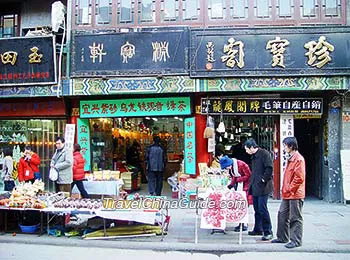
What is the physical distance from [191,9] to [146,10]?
1.28 metres

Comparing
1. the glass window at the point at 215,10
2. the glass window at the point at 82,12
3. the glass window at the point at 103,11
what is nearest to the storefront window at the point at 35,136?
the glass window at the point at 82,12

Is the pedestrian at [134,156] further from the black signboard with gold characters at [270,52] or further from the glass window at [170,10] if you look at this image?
the glass window at [170,10]

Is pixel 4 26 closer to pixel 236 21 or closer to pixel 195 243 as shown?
pixel 236 21

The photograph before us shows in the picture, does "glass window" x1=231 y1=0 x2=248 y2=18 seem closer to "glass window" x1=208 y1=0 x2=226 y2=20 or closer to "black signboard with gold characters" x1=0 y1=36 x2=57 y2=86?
"glass window" x1=208 y1=0 x2=226 y2=20

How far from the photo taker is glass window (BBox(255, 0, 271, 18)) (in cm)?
1168

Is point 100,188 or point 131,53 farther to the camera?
point 131,53

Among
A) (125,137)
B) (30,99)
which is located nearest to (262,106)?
(125,137)

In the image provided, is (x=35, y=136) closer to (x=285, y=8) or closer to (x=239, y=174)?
(x=239, y=174)

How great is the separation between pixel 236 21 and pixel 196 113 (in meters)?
2.82

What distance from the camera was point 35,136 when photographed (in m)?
13.7

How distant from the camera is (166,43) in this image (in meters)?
11.7

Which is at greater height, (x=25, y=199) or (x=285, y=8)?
(x=285, y=8)

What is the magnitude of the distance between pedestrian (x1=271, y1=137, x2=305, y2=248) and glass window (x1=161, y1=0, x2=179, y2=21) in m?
5.83

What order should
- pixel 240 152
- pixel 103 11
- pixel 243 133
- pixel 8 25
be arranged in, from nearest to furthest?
1. pixel 103 11
2. pixel 243 133
3. pixel 240 152
4. pixel 8 25
